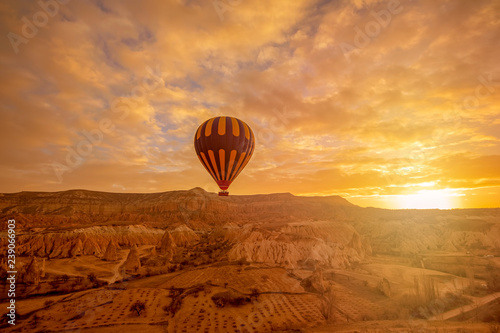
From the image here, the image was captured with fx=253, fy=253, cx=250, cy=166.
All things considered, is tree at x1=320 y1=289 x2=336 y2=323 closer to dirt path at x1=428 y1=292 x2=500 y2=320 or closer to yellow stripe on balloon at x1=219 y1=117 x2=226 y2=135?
dirt path at x1=428 y1=292 x2=500 y2=320

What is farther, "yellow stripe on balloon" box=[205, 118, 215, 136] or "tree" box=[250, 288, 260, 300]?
"yellow stripe on balloon" box=[205, 118, 215, 136]

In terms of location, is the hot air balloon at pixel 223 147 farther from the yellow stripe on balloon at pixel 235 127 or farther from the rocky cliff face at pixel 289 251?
the rocky cliff face at pixel 289 251

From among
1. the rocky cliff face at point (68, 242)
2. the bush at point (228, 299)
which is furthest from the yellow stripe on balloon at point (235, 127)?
the rocky cliff face at point (68, 242)

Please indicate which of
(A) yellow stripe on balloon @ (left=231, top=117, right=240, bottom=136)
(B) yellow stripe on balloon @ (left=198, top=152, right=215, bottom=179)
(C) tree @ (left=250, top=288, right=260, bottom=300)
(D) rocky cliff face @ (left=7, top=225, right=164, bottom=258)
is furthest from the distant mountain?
(C) tree @ (left=250, top=288, right=260, bottom=300)

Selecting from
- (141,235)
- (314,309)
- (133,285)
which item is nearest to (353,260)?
(314,309)

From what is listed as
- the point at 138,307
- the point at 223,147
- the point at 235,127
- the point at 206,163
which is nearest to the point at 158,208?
the point at 206,163

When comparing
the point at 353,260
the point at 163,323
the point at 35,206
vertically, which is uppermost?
the point at 35,206

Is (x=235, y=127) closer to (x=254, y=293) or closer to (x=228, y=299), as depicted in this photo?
(x=254, y=293)

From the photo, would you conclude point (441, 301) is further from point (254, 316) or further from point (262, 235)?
point (262, 235)
